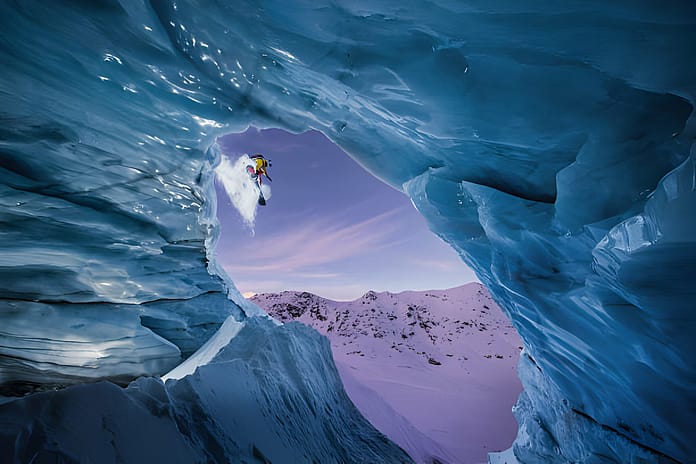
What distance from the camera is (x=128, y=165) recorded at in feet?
11.9

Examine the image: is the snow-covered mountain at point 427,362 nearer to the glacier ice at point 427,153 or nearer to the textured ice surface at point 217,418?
the textured ice surface at point 217,418

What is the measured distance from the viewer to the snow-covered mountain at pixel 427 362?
26.5ft

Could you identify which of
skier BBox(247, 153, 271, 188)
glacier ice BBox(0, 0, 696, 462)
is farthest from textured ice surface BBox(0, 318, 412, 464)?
skier BBox(247, 153, 271, 188)

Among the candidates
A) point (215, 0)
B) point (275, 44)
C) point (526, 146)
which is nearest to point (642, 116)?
point (526, 146)

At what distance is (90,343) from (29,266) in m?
1.75

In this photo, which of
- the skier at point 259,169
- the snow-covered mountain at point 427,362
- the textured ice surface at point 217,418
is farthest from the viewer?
the snow-covered mountain at point 427,362

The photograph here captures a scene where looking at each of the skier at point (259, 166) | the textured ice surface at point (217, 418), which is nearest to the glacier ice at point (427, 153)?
the textured ice surface at point (217, 418)

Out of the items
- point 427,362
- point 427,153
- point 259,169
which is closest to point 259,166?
point 259,169

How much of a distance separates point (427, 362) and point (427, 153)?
59.8 feet

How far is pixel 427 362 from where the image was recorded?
1827 centimetres

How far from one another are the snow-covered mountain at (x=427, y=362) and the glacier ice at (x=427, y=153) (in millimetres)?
3782

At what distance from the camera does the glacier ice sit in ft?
6.24

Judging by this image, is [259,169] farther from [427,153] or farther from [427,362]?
[427,362]

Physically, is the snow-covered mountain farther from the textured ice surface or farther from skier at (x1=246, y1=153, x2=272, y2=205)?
skier at (x1=246, y1=153, x2=272, y2=205)
